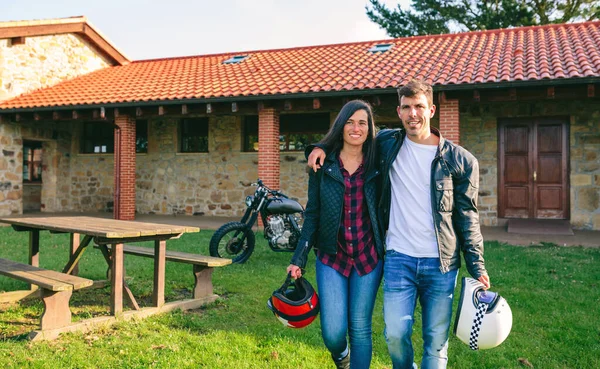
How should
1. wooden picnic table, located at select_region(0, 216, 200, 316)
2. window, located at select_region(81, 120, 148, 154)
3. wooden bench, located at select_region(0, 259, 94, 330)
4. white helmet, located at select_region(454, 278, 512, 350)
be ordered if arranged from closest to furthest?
white helmet, located at select_region(454, 278, 512, 350) < wooden bench, located at select_region(0, 259, 94, 330) < wooden picnic table, located at select_region(0, 216, 200, 316) < window, located at select_region(81, 120, 148, 154)

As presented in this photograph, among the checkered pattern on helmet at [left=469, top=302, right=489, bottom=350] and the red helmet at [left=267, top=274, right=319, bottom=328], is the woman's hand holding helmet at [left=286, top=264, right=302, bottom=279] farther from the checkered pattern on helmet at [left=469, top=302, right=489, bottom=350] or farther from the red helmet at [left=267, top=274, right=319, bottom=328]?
the checkered pattern on helmet at [left=469, top=302, right=489, bottom=350]

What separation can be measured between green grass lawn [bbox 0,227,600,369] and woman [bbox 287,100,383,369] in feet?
2.47

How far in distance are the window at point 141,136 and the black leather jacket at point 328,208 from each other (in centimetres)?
1201

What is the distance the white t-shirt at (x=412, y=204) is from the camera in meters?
2.20

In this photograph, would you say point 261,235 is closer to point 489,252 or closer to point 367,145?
point 489,252

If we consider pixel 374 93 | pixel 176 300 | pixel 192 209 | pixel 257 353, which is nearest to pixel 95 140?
pixel 192 209

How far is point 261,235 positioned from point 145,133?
260 inches

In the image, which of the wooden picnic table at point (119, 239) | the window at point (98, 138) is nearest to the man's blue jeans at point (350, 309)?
the wooden picnic table at point (119, 239)

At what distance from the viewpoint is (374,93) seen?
9141mm

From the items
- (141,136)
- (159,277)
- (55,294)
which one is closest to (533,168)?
(159,277)

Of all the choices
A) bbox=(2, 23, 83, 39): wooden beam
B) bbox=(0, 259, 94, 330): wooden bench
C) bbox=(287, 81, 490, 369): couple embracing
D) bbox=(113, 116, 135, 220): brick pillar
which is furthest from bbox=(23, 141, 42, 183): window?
bbox=(287, 81, 490, 369): couple embracing

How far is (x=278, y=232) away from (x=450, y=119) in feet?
15.7

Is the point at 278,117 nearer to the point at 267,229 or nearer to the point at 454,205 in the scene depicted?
the point at 267,229

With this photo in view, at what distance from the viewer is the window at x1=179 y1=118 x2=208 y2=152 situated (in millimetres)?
12984
